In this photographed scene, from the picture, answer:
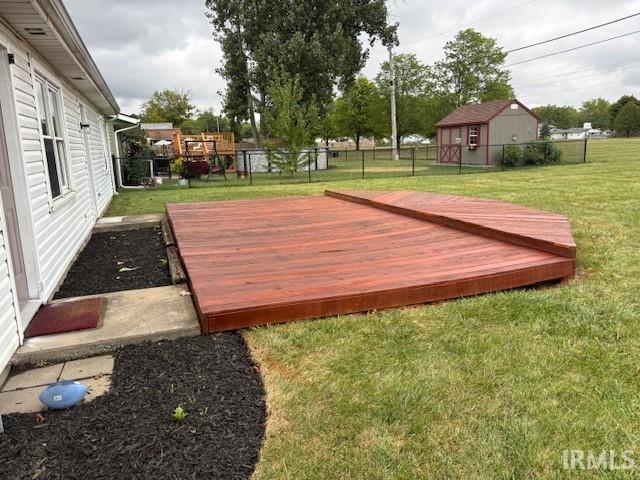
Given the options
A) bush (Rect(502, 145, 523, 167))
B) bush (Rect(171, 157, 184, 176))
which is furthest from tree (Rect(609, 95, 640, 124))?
bush (Rect(171, 157, 184, 176))

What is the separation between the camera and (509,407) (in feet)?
6.30

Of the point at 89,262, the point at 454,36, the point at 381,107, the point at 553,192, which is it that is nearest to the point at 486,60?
the point at 454,36

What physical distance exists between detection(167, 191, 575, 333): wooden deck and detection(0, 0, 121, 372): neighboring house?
1.05 metres

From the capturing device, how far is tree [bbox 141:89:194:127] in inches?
2117

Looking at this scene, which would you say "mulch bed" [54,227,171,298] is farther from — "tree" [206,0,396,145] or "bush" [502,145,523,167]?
"bush" [502,145,523,167]

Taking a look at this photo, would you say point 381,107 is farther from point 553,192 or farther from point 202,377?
point 202,377

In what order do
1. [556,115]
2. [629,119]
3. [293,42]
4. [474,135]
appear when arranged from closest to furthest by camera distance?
[293,42]
[474,135]
[629,119]
[556,115]

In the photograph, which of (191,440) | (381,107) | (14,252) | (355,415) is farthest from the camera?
(381,107)

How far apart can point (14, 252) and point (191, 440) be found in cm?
241

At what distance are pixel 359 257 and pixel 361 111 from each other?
38451 mm

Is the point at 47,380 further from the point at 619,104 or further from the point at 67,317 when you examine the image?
the point at 619,104

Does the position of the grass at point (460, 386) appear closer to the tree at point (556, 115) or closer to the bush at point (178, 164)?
the bush at point (178, 164)

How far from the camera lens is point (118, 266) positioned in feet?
15.2

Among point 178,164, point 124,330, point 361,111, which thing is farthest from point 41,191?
point 361,111
